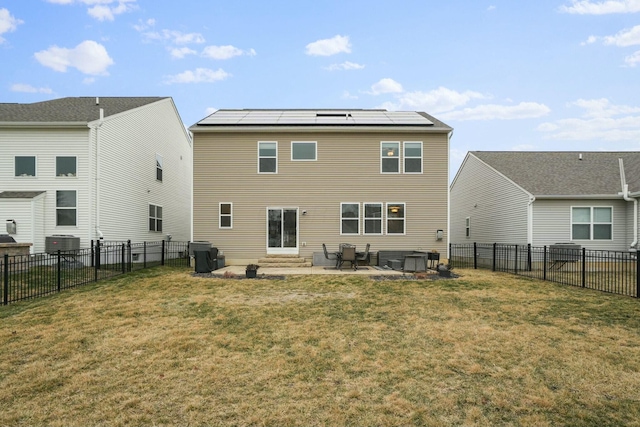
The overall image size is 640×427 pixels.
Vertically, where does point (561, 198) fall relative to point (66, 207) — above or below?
above

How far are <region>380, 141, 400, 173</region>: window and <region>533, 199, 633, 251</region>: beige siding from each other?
716cm

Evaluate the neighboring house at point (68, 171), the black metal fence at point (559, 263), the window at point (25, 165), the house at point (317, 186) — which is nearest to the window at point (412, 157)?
the house at point (317, 186)

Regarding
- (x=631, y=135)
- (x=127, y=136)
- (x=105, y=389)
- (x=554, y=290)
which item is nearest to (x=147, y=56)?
(x=127, y=136)

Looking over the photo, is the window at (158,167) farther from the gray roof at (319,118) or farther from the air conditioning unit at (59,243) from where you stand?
the air conditioning unit at (59,243)

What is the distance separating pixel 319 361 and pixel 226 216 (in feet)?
41.9

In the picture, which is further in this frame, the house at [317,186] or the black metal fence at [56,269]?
the house at [317,186]

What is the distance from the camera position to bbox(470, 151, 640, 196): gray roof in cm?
1695

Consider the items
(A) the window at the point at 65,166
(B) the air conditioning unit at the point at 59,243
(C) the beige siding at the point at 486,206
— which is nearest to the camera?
(B) the air conditioning unit at the point at 59,243

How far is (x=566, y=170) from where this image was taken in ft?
61.9

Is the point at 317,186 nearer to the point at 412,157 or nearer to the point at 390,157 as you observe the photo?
the point at 390,157

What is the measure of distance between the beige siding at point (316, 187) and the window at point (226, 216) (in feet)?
0.65

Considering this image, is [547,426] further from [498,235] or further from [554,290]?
[498,235]

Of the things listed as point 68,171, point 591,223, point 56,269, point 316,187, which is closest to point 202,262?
point 56,269

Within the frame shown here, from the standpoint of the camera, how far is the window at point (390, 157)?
54.9 feet
